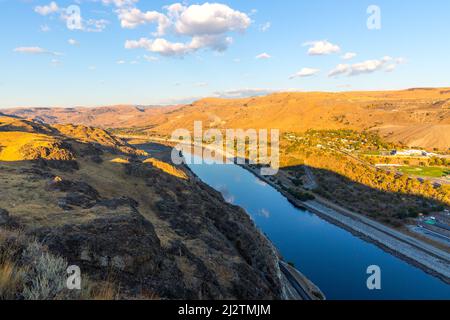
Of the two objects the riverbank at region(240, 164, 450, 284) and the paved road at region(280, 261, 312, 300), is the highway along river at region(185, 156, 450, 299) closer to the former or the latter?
the riverbank at region(240, 164, 450, 284)

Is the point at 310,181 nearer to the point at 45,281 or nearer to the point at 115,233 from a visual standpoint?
the point at 115,233

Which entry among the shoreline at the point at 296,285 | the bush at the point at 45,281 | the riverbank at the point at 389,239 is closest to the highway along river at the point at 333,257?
the riverbank at the point at 389,239

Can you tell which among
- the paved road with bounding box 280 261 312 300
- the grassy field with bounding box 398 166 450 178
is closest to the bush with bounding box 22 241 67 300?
the paved road with bounding box 280 261 312 300

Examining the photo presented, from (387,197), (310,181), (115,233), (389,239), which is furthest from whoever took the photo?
(310,181)

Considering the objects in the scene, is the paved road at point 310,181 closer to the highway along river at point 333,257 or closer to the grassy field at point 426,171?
the highway along river at point 333,257

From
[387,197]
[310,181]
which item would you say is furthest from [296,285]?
[310,181]

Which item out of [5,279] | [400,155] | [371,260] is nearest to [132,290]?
[5,279]
